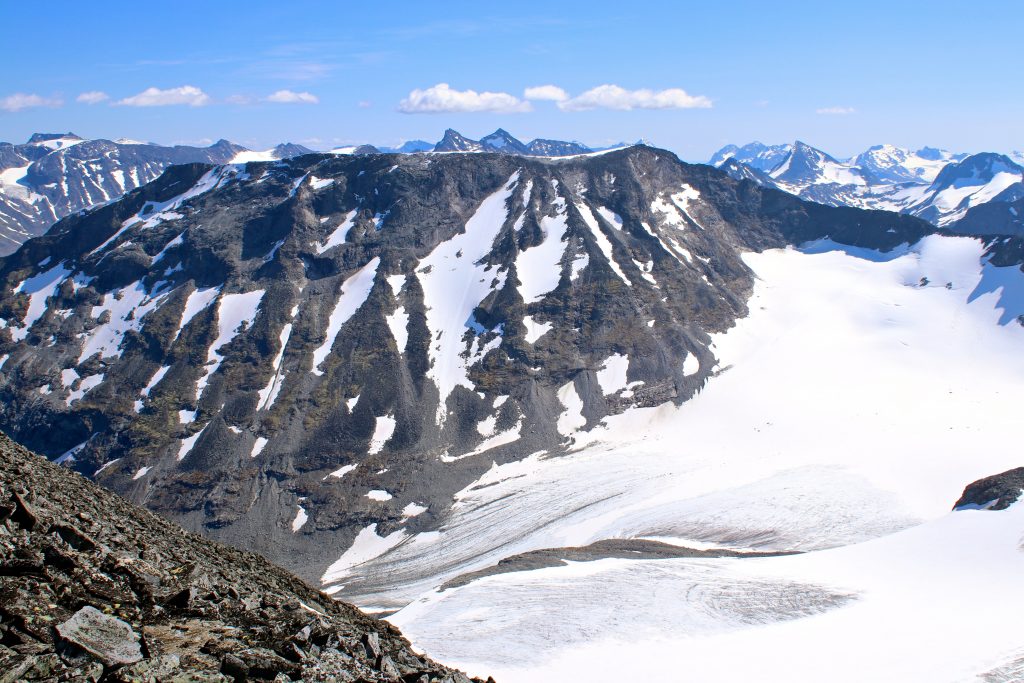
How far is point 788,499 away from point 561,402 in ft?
106

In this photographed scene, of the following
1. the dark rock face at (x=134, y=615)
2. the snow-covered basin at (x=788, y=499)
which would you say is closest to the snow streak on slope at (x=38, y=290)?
the snow-covered basin at (x=788, y=499)

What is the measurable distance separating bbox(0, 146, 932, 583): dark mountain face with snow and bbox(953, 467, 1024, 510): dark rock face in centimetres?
4064

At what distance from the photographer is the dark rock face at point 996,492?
1996 inches

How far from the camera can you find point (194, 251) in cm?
11100

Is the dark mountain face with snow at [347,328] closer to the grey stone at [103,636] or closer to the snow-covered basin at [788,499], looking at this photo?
the snow-covered basin at [788,499]

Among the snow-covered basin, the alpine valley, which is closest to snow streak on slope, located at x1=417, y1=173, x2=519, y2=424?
the alpine valley

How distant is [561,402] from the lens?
90938 millimetres

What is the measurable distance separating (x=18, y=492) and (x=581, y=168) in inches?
4933

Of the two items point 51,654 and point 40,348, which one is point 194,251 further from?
point 51,654

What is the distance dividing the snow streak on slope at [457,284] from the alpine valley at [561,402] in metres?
0.47

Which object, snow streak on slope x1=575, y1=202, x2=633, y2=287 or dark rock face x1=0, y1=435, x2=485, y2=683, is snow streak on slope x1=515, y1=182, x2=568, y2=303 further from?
dark rock face x1=0, y1=435, x2=485, y2=683

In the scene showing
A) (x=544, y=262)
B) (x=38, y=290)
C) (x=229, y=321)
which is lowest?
(x=229, y=321)

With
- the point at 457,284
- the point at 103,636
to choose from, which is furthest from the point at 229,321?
the point at 103,636

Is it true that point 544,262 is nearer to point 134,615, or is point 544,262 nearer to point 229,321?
point 229,321
